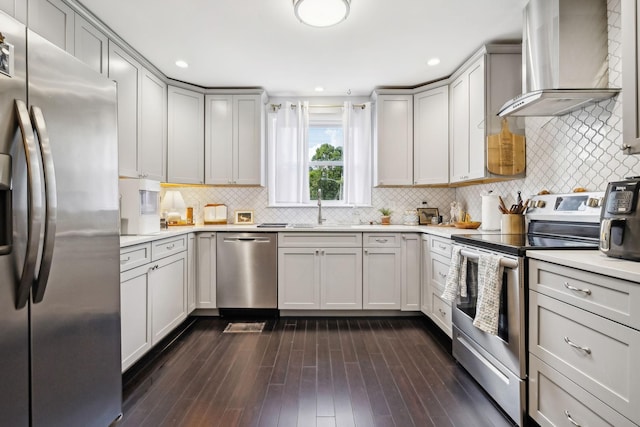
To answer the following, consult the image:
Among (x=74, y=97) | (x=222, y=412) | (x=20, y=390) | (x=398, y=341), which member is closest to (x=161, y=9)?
(x=74, y=97)

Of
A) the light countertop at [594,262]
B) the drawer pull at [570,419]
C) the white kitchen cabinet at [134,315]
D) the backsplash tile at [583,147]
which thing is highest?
the backsplash tile at [583,147]

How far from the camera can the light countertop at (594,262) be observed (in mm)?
1077

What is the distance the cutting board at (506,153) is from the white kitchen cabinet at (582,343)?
126cm

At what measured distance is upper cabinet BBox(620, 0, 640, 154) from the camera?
1318mm

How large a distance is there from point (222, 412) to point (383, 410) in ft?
2.95

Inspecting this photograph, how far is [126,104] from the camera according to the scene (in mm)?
2562

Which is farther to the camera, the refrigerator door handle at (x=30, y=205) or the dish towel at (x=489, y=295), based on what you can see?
the dish towel at (x=489, y=295)

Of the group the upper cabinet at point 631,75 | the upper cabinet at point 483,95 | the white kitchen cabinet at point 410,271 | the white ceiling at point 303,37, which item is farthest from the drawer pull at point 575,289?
the white ceiling at point 303,37

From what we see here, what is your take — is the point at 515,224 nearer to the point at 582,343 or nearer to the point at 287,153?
the point at 582,343

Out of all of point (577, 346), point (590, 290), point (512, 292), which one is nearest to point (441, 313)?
point (512, 292)

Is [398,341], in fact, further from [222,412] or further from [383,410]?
[222,412]

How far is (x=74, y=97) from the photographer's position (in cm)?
118

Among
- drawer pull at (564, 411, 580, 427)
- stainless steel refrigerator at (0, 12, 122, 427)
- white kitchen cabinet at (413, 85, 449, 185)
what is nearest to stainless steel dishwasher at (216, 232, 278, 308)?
stainless steel refrigerator at (0, 12, 122, 427)

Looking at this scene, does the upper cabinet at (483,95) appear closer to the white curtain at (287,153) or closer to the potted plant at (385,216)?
the potted plant at (385,216)
